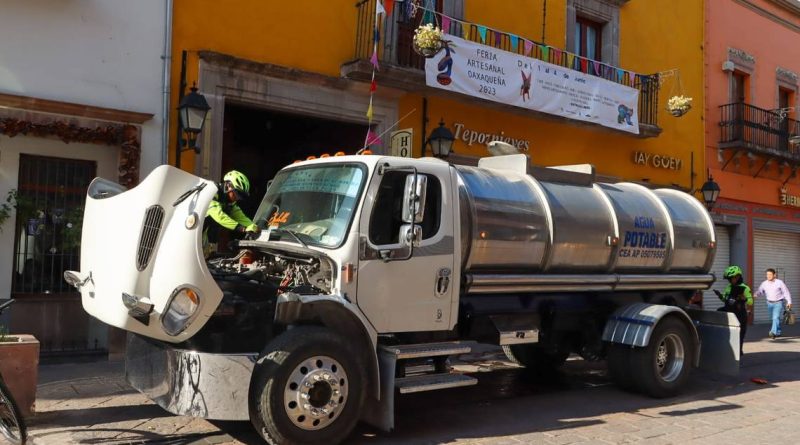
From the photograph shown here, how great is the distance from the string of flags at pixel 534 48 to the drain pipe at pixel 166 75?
3.89 meters

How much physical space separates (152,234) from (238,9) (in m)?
6.25

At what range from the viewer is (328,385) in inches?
201

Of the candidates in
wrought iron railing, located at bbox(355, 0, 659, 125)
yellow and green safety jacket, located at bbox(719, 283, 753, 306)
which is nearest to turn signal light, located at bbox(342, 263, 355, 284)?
wrought iron railing, located at bbox(355, 0, 659, 125)

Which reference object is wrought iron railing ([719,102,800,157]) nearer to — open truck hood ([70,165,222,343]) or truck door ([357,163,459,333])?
truck door ([357,163,459,333])

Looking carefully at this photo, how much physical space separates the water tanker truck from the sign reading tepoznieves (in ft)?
13.9

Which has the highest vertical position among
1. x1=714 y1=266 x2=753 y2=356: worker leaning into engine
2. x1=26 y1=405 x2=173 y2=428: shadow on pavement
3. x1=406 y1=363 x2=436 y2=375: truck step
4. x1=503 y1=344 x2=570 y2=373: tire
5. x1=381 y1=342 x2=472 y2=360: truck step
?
x1=714 y1=266 x2=753 y2=356: worker leaning into engine

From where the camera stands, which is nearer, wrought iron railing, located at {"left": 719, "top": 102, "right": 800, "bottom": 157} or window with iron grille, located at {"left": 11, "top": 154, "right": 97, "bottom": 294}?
window with iron grille, located at {"left": 11, "top": 154, "right": 97, "bottom": 294}

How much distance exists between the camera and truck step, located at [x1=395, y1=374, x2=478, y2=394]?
564 cm

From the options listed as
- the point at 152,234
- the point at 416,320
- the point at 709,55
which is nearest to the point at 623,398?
the point at 416,320

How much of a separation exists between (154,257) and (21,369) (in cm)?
204

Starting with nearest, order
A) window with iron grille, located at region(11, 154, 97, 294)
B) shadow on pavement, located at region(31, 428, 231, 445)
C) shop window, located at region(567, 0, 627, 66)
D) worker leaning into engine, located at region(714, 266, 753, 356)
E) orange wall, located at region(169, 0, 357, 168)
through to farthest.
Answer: shadow on pavement, located at region(31, 428, 231, 445) → window with iron grille, located at region(11, 154, 97, 294) → orange wall, located at region(169, 0, 357, 168) → worker leaning into engine, located at region(714, 266, 753, 356) → shop window, located at region(567, 0, 627, 66)

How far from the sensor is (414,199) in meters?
5.60

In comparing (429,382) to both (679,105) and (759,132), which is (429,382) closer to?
(679,105)

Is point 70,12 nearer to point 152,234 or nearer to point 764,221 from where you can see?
point 152,234
